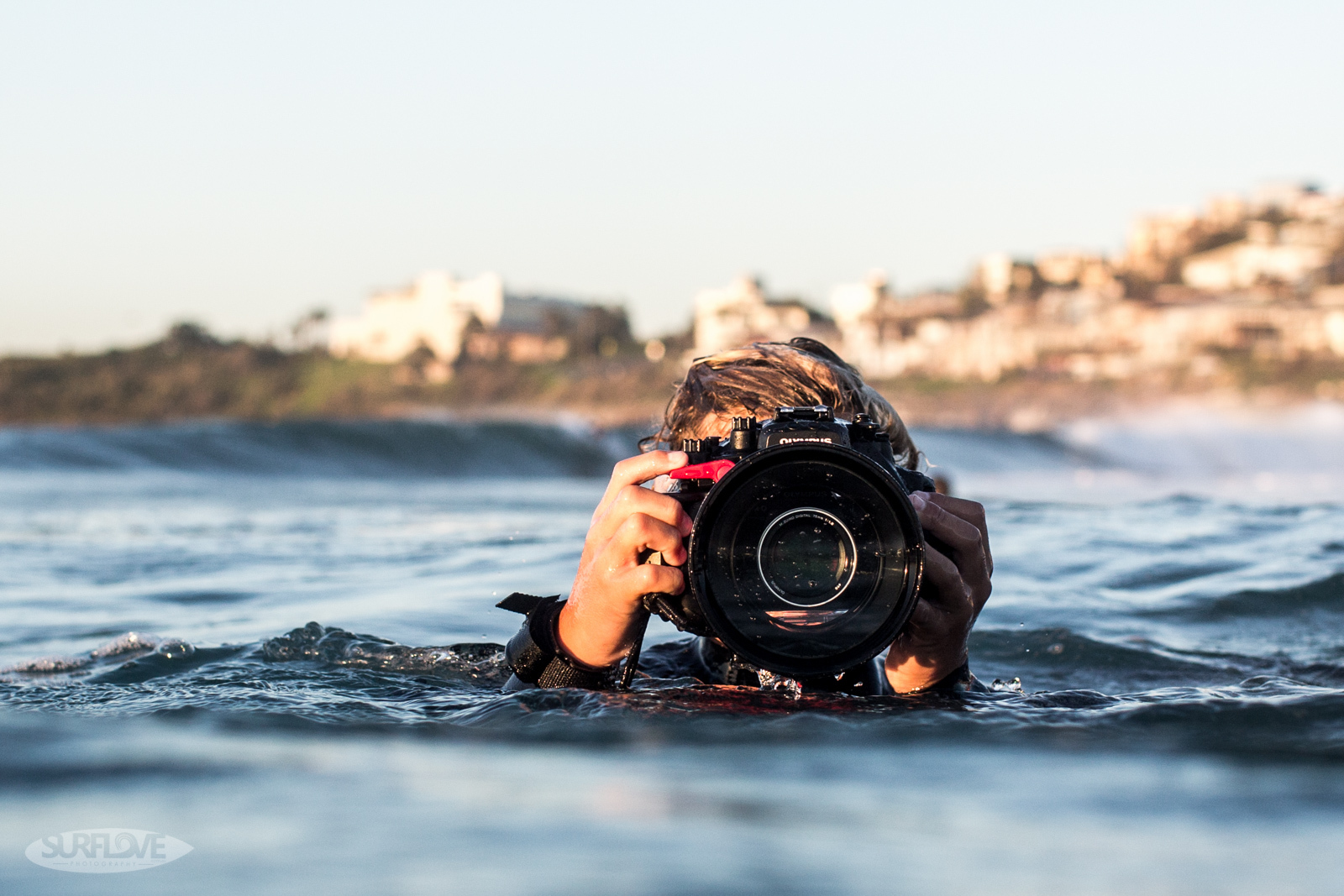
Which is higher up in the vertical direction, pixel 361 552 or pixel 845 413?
pixel 845 413

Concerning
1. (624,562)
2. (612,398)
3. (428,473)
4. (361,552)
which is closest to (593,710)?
(624,562)

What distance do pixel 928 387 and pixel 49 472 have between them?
64.7 m

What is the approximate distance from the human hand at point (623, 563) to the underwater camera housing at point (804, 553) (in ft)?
0.39

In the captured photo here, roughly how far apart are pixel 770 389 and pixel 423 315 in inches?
4600

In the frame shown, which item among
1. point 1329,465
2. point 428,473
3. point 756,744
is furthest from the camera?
point 1329,465

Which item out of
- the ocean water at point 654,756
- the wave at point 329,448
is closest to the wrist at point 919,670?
the ocean water at point 654,756

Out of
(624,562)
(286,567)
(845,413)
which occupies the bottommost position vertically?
(286,567)

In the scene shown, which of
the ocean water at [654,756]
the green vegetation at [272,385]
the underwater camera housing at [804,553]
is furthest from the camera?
the green vegetation at [272,385]

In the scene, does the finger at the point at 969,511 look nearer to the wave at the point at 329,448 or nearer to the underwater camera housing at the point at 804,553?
the underwater camera housing at the point at 804,553

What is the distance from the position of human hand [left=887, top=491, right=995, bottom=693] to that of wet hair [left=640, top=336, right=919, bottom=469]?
0.88 ft

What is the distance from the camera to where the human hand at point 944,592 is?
220cm

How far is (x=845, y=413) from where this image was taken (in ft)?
8.34

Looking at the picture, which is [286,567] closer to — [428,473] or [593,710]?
[593,710]

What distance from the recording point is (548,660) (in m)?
2.43
